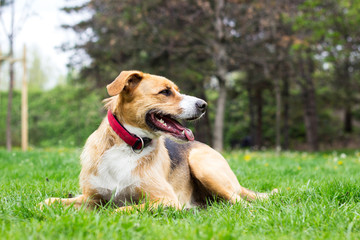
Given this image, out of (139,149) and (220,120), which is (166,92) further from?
(220,120)

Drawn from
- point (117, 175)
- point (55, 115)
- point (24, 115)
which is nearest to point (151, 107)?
point (117, 175)

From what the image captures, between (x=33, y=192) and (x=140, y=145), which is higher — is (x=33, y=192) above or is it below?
below

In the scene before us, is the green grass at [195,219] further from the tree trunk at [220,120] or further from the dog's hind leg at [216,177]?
the tree trunk at [220,120]

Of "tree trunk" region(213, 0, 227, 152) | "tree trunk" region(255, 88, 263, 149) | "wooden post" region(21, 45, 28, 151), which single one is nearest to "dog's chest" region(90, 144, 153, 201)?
"wooden post" region(21, 45, 28, 151)

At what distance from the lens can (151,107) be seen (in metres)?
3.79

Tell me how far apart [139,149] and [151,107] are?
0.47m

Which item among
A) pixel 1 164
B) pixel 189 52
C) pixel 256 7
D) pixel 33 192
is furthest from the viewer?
pixel 189 52

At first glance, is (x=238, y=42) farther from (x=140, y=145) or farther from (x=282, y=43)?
(x=140, y=145)

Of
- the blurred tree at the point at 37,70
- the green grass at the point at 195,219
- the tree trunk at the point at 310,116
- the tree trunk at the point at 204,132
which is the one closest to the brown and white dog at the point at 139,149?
the green grass at the point at 195,219

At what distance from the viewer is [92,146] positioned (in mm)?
3885

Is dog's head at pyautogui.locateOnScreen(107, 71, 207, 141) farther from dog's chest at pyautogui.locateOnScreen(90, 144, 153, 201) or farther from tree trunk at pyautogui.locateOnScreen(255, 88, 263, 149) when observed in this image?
tree trunk at pyautogui.locateOnScreen(255, 88, 263, 149)

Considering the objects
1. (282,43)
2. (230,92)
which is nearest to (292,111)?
(230,92)

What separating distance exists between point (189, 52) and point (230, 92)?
628cm

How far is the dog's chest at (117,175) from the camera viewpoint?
362cm
